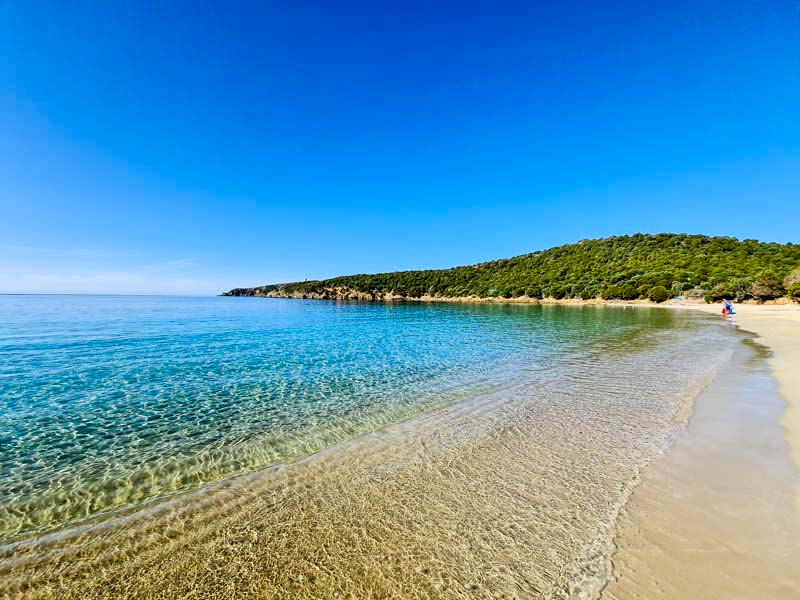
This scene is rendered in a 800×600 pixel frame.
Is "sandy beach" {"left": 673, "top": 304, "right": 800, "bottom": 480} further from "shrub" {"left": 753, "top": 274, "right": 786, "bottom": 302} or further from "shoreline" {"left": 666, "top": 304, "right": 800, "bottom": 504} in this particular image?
"shrub" {"left": 753, "top": 274, "right": 786, "bottom": 302}

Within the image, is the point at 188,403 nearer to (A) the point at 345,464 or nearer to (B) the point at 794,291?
(A) the point at 345,464

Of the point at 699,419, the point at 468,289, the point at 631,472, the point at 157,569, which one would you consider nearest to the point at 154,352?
the point at 157,569

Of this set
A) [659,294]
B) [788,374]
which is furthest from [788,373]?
[659,294]

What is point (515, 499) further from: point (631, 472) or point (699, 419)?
point (699, 419)

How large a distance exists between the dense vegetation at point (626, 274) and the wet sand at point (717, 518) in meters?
66.2

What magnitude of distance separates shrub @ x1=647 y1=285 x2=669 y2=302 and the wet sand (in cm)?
7834

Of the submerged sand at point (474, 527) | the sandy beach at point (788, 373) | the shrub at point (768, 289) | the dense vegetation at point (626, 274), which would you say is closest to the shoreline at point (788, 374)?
the sandy beach at point (788, 373)

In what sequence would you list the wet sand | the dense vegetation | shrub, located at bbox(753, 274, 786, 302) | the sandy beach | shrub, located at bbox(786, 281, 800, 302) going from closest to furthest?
the wet sand
the sandy beach
shrub, located at bbox(786, 281, 800, 302)
shrub, located at bbox(753, 274, 786, 302)
the dense vegetation

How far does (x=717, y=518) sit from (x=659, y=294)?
84229mm

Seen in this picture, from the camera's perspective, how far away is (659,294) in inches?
2842

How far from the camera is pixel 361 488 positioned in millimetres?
5246

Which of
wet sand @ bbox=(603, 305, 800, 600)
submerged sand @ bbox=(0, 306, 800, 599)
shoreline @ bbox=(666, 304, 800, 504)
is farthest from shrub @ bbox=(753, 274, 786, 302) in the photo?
submerged sand @ bbox=(0, 306, 800, 599)

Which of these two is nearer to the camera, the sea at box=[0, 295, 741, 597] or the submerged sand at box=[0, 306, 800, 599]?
the submerged sand at box=[0, 306, 800, 599]

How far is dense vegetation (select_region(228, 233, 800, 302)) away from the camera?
66125mm
